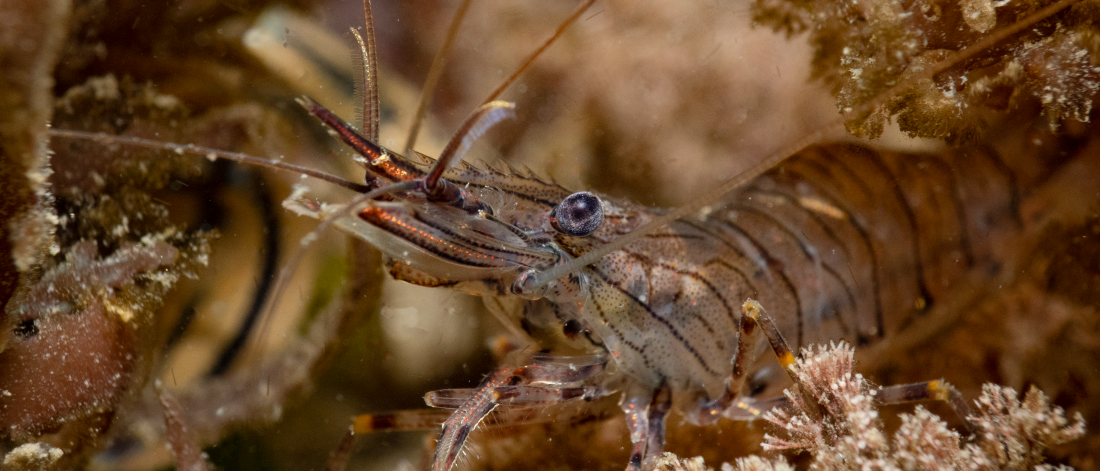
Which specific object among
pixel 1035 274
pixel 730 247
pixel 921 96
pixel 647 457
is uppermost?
pixel 921 96

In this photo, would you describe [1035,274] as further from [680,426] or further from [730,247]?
[680,426]

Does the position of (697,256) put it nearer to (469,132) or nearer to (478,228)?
(478,228)

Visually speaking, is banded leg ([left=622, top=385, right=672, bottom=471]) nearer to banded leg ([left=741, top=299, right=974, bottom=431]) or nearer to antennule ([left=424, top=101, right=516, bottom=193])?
banded leg ([left=741, top=299, right=974, bottom=431])

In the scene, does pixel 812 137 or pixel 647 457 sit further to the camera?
pixel 647 457

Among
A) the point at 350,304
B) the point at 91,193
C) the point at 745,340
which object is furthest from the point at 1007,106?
the point at 91,193

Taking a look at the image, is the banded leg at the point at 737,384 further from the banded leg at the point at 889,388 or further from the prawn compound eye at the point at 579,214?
the prawn compound eye at the point at 579,214

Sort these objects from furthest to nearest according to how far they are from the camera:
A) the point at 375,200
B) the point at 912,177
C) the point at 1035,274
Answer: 1. the point at 912,177
2. the point at 1035,274
3. the point at 375,200

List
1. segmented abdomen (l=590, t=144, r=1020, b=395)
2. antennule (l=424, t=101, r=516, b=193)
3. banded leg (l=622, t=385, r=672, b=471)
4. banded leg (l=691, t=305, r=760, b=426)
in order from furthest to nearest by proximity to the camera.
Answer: segmented abdomen (l=590, t=144, r=1020, b=395) → banded leg (l=622, t=385, r=672, b=471) → banded leg (l=691, t=305, r=760, b=426) → antennule (l=424, t=101, r=516, b=193)

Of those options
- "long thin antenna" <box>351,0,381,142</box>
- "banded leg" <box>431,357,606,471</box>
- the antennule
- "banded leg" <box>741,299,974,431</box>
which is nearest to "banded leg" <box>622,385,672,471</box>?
"banded leg" <box>431,357,606,471</box>
